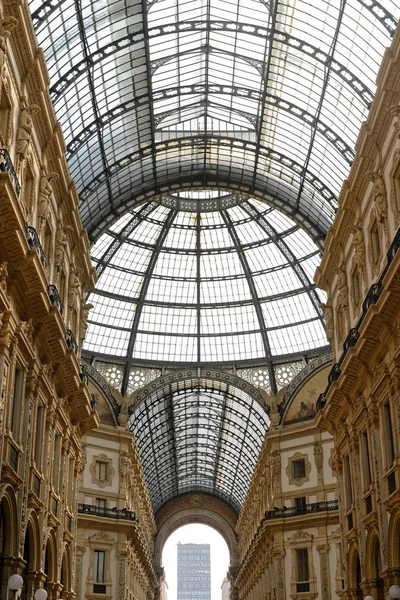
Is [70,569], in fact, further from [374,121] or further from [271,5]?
[271,5]

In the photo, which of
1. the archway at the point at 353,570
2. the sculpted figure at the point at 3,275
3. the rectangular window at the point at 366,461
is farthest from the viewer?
the archway at the point at 353,570

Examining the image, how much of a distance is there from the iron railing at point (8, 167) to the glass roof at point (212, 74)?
35.3 feet

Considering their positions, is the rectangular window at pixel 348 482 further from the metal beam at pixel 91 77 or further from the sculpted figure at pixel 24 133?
the metal beam at pixel 91 77

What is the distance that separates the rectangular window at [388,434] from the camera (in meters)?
27.6

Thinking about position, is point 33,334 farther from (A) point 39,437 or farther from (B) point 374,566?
(B) point 374,566

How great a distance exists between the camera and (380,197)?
28766mm

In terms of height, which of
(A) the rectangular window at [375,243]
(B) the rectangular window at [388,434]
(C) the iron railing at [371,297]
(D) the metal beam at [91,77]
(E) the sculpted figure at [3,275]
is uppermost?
(D) the metal beam at [91,77]

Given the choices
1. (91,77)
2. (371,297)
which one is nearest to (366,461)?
(371,297)

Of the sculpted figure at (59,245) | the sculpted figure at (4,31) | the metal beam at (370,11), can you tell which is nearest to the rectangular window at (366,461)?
the sculpted figure at (59,245)

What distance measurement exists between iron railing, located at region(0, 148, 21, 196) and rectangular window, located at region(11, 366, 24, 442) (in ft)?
21.1

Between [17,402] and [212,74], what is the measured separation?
88.9 ft

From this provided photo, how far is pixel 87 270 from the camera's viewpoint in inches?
1583

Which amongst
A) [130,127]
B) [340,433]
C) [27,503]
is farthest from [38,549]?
[130,127]

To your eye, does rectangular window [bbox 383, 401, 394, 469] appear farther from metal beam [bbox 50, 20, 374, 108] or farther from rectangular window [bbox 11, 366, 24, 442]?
metal beam [bbox 50, 20, 374, 108]
